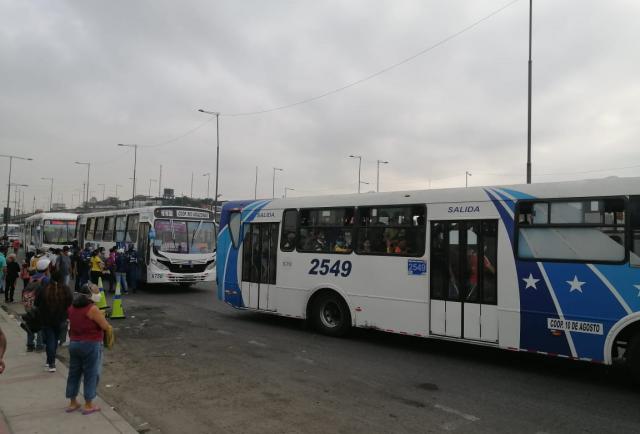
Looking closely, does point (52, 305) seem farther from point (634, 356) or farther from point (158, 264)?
point (158, 264)

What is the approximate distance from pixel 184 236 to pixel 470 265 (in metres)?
12.4

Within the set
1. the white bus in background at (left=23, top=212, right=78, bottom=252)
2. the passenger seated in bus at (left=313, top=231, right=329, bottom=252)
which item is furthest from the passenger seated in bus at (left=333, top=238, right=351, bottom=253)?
the white bus in background at (left=23, top=212, right=78, bottom=252)

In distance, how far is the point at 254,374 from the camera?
711cm

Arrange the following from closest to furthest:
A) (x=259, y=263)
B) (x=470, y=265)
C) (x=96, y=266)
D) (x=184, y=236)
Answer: (x=470, y=265) < (x=259, y=263) < (x=96, y=266) < (x=184, y=236)

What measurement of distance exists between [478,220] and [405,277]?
171 cm

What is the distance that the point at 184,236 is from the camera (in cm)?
1770

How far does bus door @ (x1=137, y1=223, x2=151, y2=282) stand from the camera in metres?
17.3

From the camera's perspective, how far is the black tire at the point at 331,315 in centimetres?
970

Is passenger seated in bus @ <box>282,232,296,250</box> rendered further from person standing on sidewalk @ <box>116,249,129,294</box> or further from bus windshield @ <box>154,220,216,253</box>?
bus windshield @ <box>154,220,216,253</box>

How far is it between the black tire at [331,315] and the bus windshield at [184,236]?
348 inches

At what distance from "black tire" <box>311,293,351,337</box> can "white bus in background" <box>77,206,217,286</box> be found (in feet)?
28.0

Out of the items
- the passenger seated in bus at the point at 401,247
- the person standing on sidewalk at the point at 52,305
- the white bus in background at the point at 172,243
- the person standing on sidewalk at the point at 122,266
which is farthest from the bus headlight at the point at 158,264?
the passenger seated in bus at the point at 401,247

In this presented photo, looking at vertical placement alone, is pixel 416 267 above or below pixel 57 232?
below

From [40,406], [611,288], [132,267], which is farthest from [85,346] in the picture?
[132,267]
